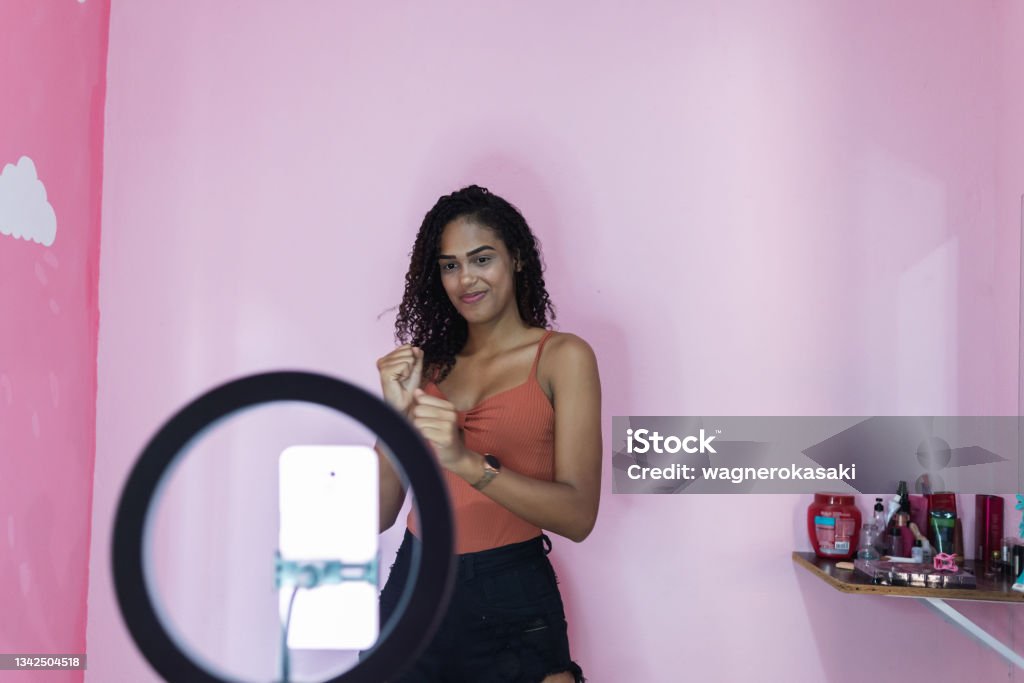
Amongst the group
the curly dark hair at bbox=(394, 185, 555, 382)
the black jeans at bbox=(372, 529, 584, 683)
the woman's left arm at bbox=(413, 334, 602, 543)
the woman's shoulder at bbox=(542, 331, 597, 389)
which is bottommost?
the black jeans at bbox=(372, 529, 584, 683)

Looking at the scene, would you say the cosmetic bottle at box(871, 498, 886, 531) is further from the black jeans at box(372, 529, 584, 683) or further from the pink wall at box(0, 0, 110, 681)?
the pink wall at box(0, 0, 110, 681)

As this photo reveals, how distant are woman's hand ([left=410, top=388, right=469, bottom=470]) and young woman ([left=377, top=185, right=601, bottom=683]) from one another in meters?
0.27

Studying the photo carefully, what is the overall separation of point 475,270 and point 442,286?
5.3 inches

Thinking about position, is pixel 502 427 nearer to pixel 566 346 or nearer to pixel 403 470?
pixel 566 346

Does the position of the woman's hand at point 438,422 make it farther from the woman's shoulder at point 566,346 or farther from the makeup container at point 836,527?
the makeup container at point 836,527

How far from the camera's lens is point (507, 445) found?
142cm

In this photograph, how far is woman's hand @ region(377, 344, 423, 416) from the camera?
902mm

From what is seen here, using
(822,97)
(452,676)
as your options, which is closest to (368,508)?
(452,676)

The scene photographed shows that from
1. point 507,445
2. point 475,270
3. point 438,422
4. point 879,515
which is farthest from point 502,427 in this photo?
point 879,515

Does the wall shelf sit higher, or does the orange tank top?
the orange tank top

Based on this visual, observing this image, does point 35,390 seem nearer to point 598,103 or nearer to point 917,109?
point 598,103

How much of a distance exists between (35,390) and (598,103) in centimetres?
139

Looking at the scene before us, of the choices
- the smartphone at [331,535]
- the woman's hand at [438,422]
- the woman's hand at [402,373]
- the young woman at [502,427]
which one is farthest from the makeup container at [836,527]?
the smartphone at [331,535]

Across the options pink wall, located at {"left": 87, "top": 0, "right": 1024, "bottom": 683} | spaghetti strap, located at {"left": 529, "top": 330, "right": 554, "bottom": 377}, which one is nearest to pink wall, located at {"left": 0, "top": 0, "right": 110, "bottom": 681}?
pink wall, located at {"left": 87, "top": 0, "right": 1024, "bottom": 683}
